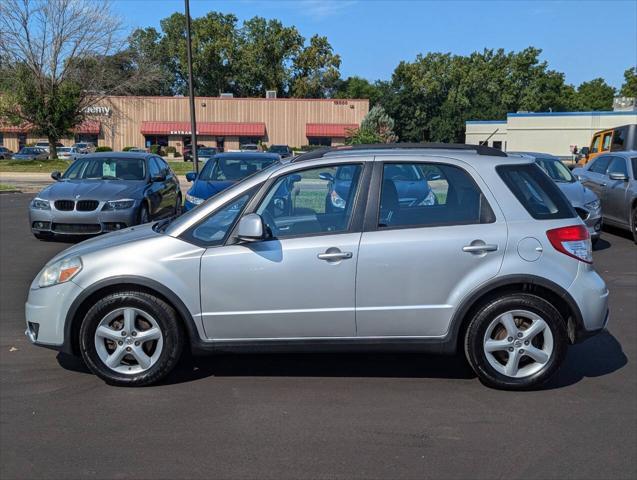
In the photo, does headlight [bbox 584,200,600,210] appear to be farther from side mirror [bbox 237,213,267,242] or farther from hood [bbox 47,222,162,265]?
hood [bbox 47,222,162,265]

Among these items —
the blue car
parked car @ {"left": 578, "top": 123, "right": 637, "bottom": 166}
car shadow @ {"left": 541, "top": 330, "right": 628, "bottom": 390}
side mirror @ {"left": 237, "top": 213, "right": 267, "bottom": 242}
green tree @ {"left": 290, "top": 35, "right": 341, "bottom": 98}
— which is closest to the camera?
side mirror @ {"left": 237, "top": 213, "right": 267, "bottom": 242}

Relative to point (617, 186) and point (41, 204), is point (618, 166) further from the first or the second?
point (41, 204)

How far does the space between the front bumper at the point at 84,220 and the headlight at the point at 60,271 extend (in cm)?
588

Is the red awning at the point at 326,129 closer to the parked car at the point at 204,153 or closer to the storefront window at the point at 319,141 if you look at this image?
the storefront window at the point at 319,141

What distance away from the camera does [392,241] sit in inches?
186

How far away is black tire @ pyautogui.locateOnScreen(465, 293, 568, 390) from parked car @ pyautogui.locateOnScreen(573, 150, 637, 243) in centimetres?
819

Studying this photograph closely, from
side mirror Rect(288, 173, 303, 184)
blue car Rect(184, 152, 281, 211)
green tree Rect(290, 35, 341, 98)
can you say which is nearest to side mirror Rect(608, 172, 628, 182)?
blue car Rect(184, 152, 281, 211)

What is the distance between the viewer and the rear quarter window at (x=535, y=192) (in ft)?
16.1

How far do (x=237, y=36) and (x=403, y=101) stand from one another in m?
26.9

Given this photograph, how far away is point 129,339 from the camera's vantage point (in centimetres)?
484

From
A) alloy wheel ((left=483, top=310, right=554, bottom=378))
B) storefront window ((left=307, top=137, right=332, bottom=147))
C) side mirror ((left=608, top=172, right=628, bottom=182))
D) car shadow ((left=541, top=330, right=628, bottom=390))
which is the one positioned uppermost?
storefront window ((left=307, top=137, right=332, bottom=147))

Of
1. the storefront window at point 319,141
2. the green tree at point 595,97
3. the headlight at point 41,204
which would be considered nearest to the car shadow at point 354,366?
the headlight at point 41,204

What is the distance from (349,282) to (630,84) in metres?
78.2

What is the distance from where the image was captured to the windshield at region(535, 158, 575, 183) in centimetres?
1223
